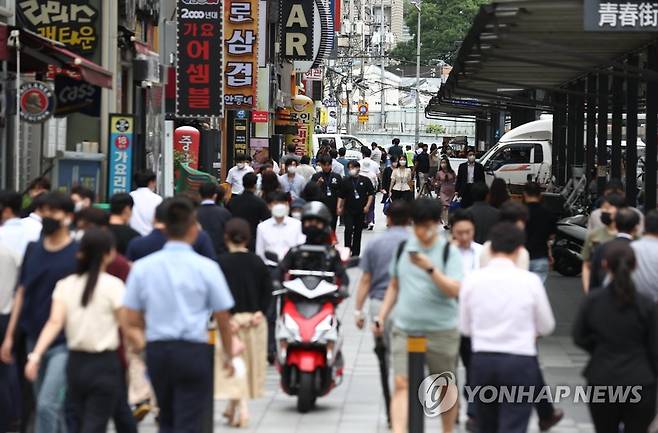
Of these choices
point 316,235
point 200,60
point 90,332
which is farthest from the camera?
point 200,60

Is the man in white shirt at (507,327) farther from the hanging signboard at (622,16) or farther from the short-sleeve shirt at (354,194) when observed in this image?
the short-sleeve shirt at (354,194)

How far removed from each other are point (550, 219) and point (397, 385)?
5237 millimetres

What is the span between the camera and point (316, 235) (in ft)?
42.3

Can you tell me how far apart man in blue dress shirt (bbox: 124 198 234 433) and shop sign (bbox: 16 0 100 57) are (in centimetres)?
1442

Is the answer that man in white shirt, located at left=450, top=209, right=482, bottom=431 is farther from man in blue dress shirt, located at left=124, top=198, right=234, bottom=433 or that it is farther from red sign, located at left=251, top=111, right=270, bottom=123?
red sign, located at left=251, top=111, right=270, bottom=123

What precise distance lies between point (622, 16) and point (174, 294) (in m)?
8.72

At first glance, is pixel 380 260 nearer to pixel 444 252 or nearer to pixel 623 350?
pixel 444 252

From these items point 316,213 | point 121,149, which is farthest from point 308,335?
point 121,149

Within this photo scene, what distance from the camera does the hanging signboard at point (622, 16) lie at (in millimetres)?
15852

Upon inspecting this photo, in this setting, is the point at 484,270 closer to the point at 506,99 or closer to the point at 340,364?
the point at 340,364

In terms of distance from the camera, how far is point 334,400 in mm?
12859

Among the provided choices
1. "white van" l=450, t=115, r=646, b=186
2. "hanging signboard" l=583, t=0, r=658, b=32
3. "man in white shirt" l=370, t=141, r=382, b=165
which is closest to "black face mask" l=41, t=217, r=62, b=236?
"hanging signboard" l=583, t=0, r=658, b=32

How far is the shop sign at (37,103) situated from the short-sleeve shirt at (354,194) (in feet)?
26.9

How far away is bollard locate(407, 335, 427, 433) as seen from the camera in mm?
9367
